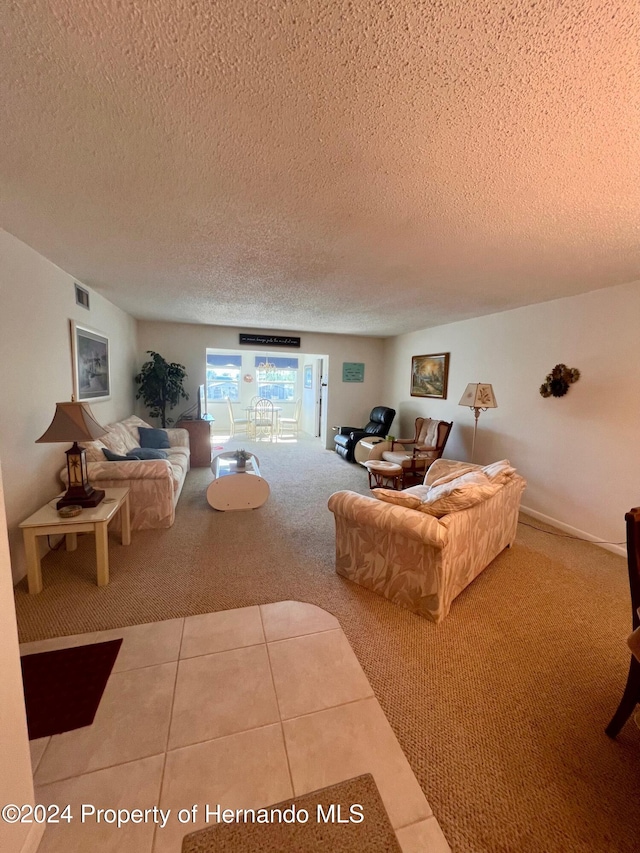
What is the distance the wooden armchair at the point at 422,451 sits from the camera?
4.44 metres

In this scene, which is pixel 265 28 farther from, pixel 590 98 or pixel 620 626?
pixel 620 626

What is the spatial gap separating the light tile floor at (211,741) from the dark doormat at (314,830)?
0.03 metres

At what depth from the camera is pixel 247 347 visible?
5.99 m

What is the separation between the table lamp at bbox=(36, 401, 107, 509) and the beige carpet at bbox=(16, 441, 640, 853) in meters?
0.55

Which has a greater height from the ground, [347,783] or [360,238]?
[360,238]

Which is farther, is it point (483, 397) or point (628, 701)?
point (483, 397)

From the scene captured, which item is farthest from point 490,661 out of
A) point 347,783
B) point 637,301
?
point 637,301

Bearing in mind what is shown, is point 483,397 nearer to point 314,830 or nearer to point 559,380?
point 559,380

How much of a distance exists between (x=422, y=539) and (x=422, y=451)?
108 inches

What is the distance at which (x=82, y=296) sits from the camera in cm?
328

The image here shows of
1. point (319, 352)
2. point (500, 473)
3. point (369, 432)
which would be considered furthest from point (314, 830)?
point (319, 352)

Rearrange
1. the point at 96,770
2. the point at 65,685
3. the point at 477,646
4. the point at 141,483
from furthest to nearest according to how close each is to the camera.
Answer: the point at 141,483 → the point at 477,646 → the point at 65,685 → the point at 96,770

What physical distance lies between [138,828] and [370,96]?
8.18ft

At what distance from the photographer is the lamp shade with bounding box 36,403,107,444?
229cm
